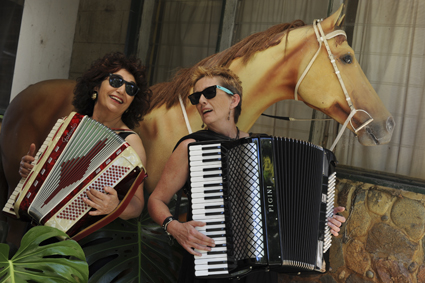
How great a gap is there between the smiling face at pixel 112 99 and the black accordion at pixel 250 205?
22.3 inches

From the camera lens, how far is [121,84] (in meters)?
2.00

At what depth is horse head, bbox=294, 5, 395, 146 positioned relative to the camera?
2.53m

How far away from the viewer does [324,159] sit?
5.92 ft

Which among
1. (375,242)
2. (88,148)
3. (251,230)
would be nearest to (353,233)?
(375,242)

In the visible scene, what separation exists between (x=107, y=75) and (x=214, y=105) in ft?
2.03

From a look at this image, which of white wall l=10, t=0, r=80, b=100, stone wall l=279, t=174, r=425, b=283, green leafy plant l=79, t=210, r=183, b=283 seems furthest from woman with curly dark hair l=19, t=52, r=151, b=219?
white wall l=10, t=0, r=80, b=100

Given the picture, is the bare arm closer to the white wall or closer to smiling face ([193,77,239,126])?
smiling face ([193,77,239,126])

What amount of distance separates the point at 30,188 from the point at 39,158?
5.8 inches

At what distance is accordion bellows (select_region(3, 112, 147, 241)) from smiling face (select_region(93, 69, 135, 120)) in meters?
0.25

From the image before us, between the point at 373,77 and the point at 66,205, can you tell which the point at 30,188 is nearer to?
the point at 66,205

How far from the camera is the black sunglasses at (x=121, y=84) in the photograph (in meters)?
1.99

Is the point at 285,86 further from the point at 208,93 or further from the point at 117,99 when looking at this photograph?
the point at 117,99

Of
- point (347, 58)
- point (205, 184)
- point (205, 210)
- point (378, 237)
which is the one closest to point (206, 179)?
point (205, 184)

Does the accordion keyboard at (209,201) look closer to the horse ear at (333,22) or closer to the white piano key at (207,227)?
the white piano key at (207,227)
